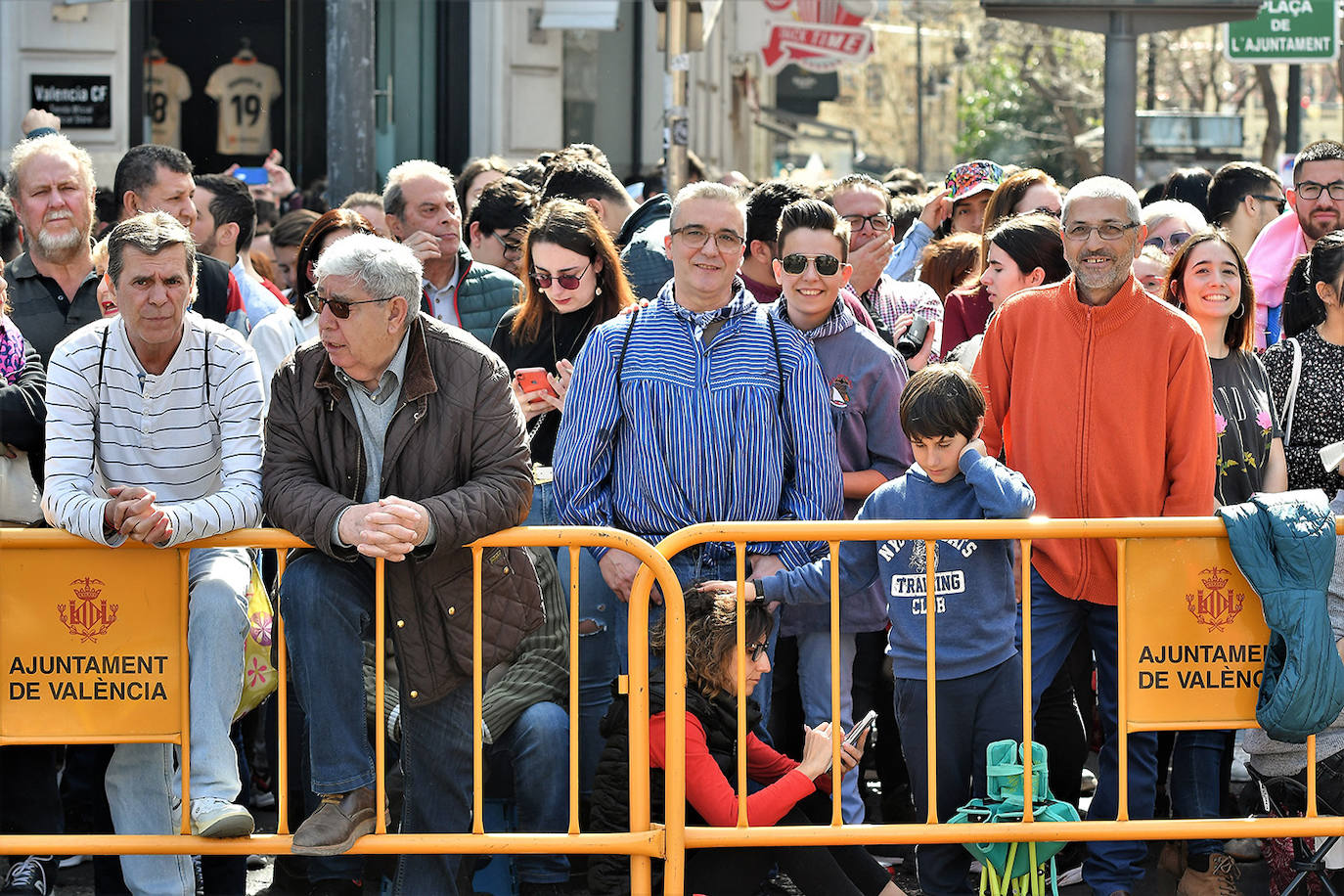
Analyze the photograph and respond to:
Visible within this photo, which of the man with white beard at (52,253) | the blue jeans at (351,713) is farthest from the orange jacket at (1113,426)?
the man with white beard at (52,253)

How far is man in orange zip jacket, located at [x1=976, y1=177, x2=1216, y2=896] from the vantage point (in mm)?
5590

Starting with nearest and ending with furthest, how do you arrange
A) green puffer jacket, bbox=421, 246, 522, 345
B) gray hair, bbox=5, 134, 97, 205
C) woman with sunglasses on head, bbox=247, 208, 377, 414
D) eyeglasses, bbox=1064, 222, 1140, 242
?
eyeglasses, bbox=1064, 222, 1140, 242 → woman with sunglasses on head, bbox=247, 208, 377, 414 → gray hair, bbox=5, 134, 97, 205 → green puffer jacket, bbox=421, 246, 522, 345

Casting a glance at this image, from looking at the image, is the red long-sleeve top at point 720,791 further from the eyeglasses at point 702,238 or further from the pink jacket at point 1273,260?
the pink jacket at point 1273,260

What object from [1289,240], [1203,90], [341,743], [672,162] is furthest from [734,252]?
[1203,90]

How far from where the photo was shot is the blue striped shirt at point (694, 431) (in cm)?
571

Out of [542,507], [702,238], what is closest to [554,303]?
[542,507]

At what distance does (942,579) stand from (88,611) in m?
2.56

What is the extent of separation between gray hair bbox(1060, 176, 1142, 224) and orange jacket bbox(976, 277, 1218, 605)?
0.23m

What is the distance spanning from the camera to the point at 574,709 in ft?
17.3

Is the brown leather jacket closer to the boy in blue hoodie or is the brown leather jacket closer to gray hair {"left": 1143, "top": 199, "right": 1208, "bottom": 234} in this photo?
the boy in blue hoodie

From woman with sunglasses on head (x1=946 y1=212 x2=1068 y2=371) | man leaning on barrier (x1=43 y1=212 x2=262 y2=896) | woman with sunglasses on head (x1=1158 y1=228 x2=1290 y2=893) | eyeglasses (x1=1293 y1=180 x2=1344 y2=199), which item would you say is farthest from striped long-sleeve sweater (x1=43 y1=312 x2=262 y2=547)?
eyeglasses (x1=1293 y1=180 x2=1344 y2=199)

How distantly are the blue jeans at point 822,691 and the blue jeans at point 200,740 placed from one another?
6.09 feet

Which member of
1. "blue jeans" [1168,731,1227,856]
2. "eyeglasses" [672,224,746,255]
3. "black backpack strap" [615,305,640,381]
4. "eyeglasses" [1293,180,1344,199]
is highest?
"eyeglasses" [1293,180,1344,199]

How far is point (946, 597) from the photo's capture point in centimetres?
544
